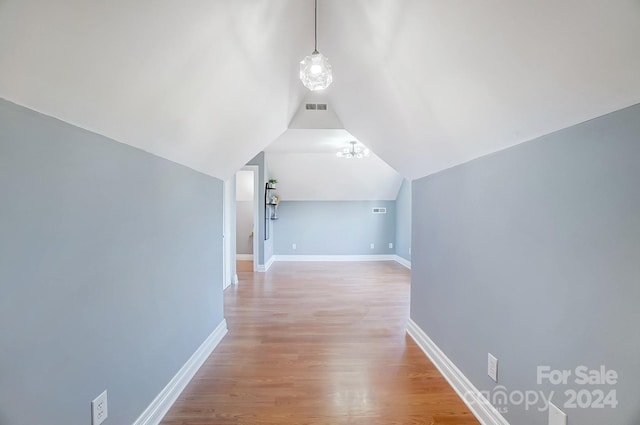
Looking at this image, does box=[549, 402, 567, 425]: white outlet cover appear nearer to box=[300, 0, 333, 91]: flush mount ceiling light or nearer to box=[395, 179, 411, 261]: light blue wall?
box=[300, 0, 333, 91]: flush mount ceiling light

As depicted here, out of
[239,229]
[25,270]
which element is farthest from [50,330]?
[239,229]

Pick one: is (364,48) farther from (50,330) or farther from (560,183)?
(50,330)

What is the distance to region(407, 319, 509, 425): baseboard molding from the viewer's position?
1576 mm

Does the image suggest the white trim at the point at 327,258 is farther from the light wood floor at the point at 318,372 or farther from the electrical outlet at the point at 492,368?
the electrical outlet at the point at 492,368

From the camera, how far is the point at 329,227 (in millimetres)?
7027

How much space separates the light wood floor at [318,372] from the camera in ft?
5.68

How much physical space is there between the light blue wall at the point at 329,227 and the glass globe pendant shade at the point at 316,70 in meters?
5.43

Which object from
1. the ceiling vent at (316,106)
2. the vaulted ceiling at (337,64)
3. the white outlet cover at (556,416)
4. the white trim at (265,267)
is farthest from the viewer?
the white trim at (265,267)

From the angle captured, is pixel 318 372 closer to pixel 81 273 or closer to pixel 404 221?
pixel 81 273

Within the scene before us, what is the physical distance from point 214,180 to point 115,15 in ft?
5.98

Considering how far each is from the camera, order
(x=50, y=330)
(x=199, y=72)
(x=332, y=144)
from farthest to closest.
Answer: (x=332, y=144) → (x=199, y=72) → (x=50, y=330)

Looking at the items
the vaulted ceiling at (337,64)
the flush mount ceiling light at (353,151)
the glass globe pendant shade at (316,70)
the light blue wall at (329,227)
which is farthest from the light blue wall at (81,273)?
the light blue wall at (329,227)

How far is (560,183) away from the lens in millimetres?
1159

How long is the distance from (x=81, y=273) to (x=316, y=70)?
147 cm
